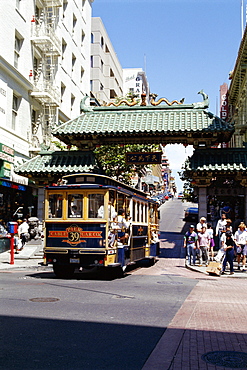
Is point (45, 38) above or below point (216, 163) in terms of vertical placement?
above

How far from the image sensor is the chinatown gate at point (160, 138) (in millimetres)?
22516

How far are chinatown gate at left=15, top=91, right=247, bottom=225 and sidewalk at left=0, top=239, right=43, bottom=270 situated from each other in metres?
1.85

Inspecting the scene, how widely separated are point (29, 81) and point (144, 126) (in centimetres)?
1138

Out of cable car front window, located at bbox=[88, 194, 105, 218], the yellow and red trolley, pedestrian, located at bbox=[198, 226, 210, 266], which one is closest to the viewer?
the yellow and red trolley

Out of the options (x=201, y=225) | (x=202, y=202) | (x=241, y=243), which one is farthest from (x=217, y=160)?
(x=241, y=243)

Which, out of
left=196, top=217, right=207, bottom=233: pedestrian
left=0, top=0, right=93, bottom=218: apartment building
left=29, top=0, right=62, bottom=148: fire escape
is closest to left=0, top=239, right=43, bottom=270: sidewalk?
left=0, top=0, right=93, bottom=218: apartment building

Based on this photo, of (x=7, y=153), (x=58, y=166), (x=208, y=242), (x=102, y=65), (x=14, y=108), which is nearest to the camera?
(x=208, y=242)

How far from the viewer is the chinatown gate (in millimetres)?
22516

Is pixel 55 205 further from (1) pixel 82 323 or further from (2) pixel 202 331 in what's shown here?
(2) pixel 202 331

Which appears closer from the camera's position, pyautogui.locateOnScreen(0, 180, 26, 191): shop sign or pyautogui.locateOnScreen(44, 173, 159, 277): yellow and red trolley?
pyautogui.locateOnScreen(44, 173, 159, 277): yellow and red trolley

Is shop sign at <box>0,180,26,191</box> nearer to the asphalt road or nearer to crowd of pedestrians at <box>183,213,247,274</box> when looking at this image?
crowd of pedestrians at <box>183,213,247,274</box>

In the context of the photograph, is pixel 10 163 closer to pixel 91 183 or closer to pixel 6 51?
pixel 6 51

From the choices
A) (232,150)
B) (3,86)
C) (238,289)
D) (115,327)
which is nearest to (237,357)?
(115,327)

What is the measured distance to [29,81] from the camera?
3069cm
